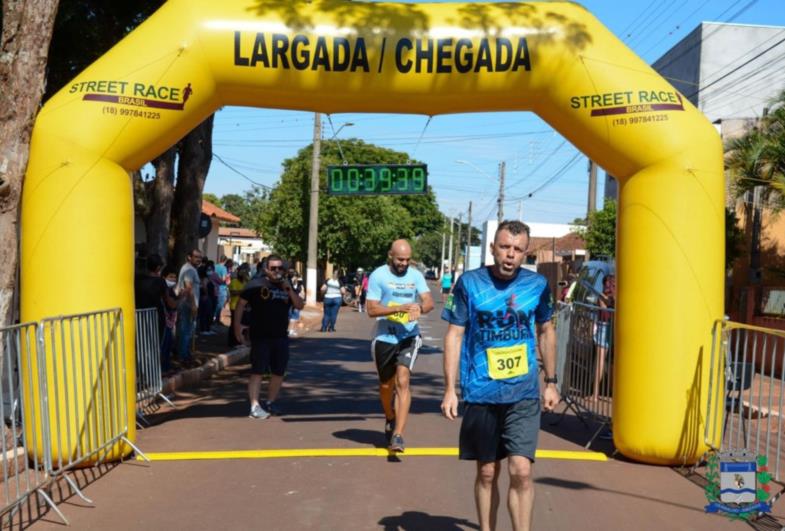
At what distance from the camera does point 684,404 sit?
25.8 ft

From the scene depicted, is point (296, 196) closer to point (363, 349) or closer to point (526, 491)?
point (363, 349)

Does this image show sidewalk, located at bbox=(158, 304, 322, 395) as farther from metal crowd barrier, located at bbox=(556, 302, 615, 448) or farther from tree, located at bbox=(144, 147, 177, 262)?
metal crowd barrier, located at bbox=(556, 302, 615, 448)

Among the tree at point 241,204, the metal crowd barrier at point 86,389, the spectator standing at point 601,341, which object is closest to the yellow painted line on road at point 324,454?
the metal crowd barrier at point 86,389

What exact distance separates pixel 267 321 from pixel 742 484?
530 cm

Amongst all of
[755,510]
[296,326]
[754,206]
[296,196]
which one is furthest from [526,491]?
[296,196]

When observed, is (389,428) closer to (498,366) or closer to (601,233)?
(498,366)

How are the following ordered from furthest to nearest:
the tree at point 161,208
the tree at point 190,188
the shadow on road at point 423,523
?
1. the tree at point 190,188
2. the tree at point 161,208
3. the shadow on road at point 423,523

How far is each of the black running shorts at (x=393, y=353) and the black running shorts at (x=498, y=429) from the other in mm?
2895

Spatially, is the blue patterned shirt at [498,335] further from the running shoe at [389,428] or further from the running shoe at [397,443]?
the running shoe at [389,428]

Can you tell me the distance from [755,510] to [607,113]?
3518mm

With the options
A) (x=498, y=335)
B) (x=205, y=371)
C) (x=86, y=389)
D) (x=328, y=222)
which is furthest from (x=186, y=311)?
(x=328, y=222)

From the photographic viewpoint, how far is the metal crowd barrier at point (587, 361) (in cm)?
923

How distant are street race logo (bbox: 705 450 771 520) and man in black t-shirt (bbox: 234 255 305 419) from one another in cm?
498

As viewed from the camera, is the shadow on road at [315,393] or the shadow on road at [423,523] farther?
the shadow on road at [315,393]
